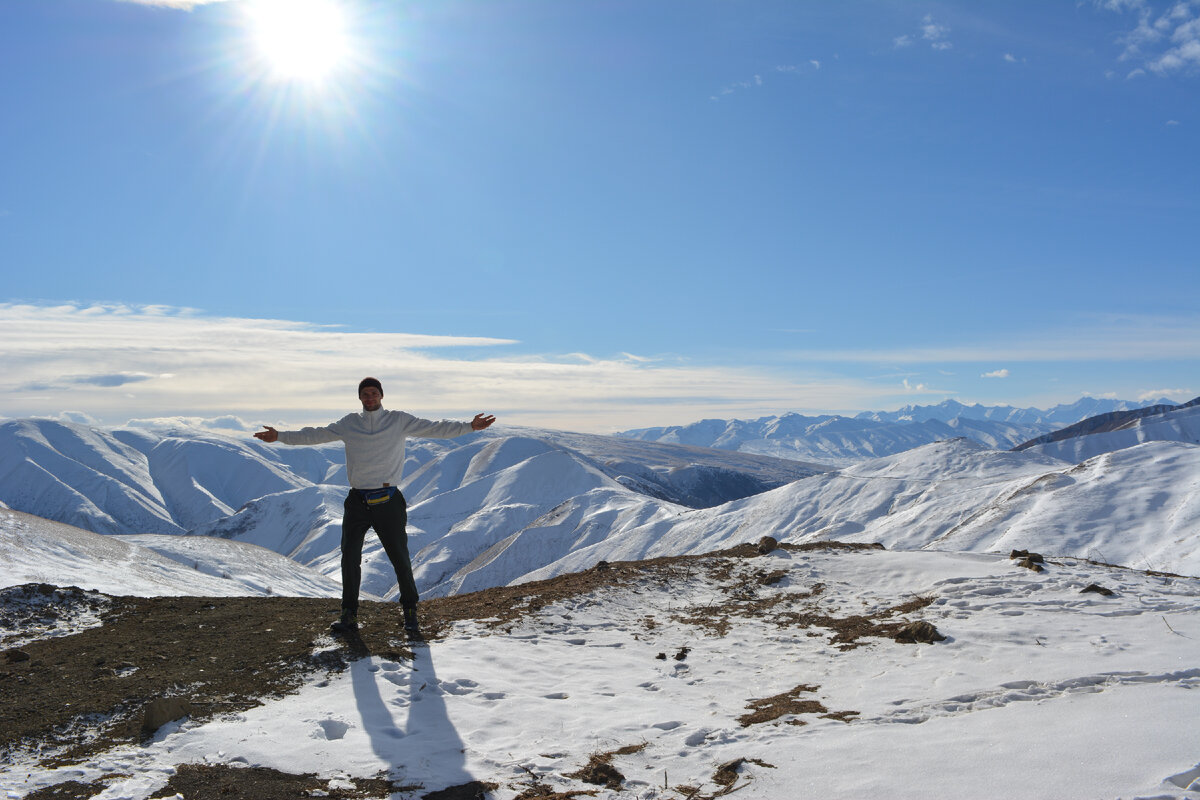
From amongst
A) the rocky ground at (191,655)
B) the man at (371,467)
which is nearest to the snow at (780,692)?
the rocky ground at (191,655)

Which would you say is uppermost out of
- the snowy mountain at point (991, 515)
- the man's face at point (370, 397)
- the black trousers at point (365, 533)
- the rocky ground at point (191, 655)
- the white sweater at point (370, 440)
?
the man's face at point (370, 397)

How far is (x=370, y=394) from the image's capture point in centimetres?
875

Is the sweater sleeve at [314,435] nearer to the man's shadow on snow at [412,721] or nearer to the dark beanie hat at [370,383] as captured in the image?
the dark beanie hat at [370,383]

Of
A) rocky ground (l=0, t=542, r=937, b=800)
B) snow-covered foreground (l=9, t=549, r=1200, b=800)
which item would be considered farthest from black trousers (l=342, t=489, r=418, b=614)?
snow-covered foreground (l=9, t=549, r=1200, b=800)

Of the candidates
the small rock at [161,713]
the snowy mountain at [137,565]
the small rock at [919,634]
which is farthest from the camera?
the snowy mountain at [137,565]

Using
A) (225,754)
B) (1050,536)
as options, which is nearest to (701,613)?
(225,754)

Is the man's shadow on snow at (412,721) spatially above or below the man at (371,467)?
below

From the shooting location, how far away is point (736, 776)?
4.97 metres

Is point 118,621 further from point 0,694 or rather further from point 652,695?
point 652,695

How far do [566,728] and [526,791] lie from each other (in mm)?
1383

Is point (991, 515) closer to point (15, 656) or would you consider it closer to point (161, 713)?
point (161, 713)

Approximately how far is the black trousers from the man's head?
3.93ft

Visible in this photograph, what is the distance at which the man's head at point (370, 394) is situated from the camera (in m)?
8.76

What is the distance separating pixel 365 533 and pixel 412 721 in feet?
9.85
